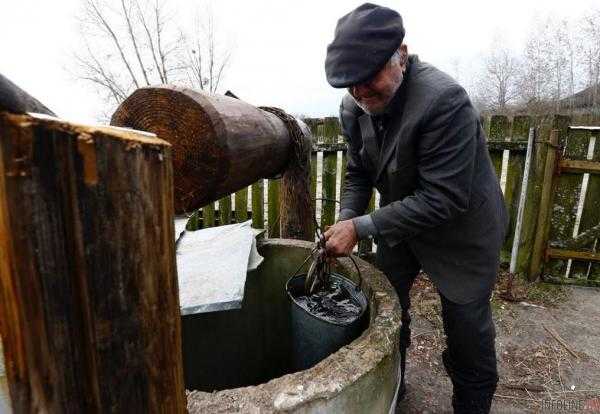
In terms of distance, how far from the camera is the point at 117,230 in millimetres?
677

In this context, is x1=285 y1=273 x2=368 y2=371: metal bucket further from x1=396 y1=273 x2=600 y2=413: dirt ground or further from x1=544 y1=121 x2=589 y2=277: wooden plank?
x1=544 y1=121 x2=589 y2=277: wooden plank

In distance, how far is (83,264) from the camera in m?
0.65

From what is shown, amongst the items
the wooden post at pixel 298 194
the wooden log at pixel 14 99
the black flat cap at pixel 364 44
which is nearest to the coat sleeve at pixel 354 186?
the wooden post at pixel 298 194

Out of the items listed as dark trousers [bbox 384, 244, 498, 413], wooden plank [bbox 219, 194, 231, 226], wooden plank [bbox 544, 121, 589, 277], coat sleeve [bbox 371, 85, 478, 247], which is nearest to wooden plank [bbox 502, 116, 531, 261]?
wooden plank [bbox 544, 121, 589, 277]

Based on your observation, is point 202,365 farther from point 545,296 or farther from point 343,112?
point 545,296

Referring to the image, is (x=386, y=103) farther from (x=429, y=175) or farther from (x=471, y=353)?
(x=471, y=353)

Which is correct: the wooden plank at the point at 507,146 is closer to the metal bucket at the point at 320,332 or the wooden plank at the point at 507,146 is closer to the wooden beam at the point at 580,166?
the wooden beam at the point at 580,166

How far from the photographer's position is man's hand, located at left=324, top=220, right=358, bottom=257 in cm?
190

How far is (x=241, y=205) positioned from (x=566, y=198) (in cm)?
351

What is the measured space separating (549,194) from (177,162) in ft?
13.2

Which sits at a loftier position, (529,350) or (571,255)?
(571,255)

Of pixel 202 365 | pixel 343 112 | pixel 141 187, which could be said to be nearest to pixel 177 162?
pixel 141 187

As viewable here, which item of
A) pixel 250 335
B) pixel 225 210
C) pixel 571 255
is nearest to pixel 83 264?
pixel 250 335

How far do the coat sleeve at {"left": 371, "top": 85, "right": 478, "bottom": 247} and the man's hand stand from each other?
5.2 inches
